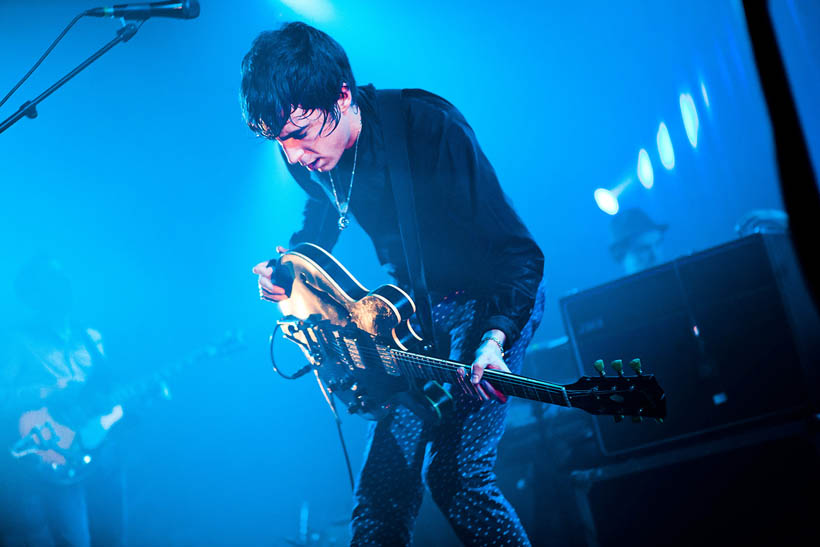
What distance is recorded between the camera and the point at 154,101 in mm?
4156

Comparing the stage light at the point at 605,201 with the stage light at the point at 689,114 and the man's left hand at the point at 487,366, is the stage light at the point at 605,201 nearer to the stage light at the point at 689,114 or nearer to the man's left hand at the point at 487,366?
the stage light at the point at 689,114

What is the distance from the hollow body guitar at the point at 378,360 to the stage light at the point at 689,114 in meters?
3.74

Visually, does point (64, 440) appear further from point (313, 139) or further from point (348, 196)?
point (313, 139)

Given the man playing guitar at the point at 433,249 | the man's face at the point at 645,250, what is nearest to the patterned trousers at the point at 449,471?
the man playing guitar at the point at 433,249

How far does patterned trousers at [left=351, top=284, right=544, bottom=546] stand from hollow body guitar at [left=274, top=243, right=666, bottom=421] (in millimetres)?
91

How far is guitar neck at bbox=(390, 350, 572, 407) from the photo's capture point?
1.68 meters

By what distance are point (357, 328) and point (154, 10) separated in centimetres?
194

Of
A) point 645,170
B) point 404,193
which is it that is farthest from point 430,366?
point 645,170

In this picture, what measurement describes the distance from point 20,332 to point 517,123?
4.41 m

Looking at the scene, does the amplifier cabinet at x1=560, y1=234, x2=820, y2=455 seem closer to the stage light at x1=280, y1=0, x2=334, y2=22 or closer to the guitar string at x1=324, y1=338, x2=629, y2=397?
the guitar string at x1=324, y1=338, x2=629, y2=397

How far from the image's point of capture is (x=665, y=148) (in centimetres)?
470

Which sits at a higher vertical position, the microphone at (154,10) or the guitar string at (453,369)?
the microphone at (154,10)

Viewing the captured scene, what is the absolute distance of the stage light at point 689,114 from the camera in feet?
15.0

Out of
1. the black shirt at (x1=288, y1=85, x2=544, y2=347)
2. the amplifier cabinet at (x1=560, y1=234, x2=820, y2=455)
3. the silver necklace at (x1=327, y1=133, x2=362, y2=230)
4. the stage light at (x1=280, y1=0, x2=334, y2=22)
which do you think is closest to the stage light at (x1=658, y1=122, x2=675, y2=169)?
the amplifier cabinet at (x1=560, y1=234, x2=820, y2=455)
